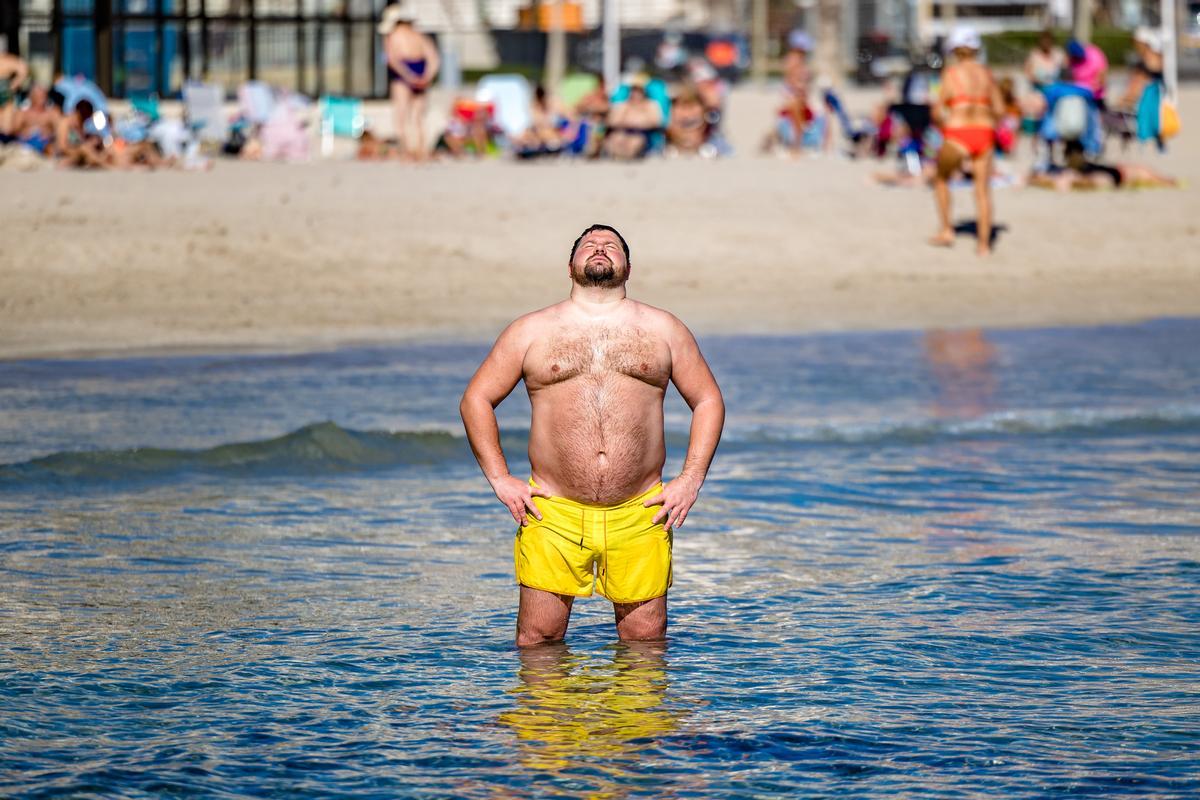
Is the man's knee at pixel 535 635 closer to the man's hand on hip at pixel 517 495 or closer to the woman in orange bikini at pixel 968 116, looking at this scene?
the man's hand on hip at pixel 517 495

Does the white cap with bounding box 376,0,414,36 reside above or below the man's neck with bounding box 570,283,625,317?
above

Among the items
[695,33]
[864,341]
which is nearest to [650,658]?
[864,341]

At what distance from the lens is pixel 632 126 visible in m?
22.2

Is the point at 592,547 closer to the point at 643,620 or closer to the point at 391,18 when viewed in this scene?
the point at 643,620

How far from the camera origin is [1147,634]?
648 centimetres

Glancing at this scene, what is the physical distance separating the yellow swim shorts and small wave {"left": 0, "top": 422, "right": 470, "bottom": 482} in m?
3.97

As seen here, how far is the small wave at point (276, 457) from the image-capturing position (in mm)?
9141

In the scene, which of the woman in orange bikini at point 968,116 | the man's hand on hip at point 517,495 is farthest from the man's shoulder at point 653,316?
the woman in orange bikini at point 968,116

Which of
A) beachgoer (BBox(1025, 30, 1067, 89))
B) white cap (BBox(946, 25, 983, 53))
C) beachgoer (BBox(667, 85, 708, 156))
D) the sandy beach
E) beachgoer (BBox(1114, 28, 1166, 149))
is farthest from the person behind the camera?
beachgoer (BBox(667, 85, 708, 156))

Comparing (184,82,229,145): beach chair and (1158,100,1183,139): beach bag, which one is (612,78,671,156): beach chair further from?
(1158,100,1183,139): beach bag

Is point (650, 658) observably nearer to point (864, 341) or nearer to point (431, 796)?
point (431, 796)

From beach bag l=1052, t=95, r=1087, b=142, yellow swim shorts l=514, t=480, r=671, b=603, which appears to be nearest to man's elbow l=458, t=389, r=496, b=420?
yellow swim shorts l=514, t=480, r=671, b=603

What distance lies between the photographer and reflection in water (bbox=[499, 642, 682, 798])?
16.7ft

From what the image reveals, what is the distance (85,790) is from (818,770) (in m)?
1.93
